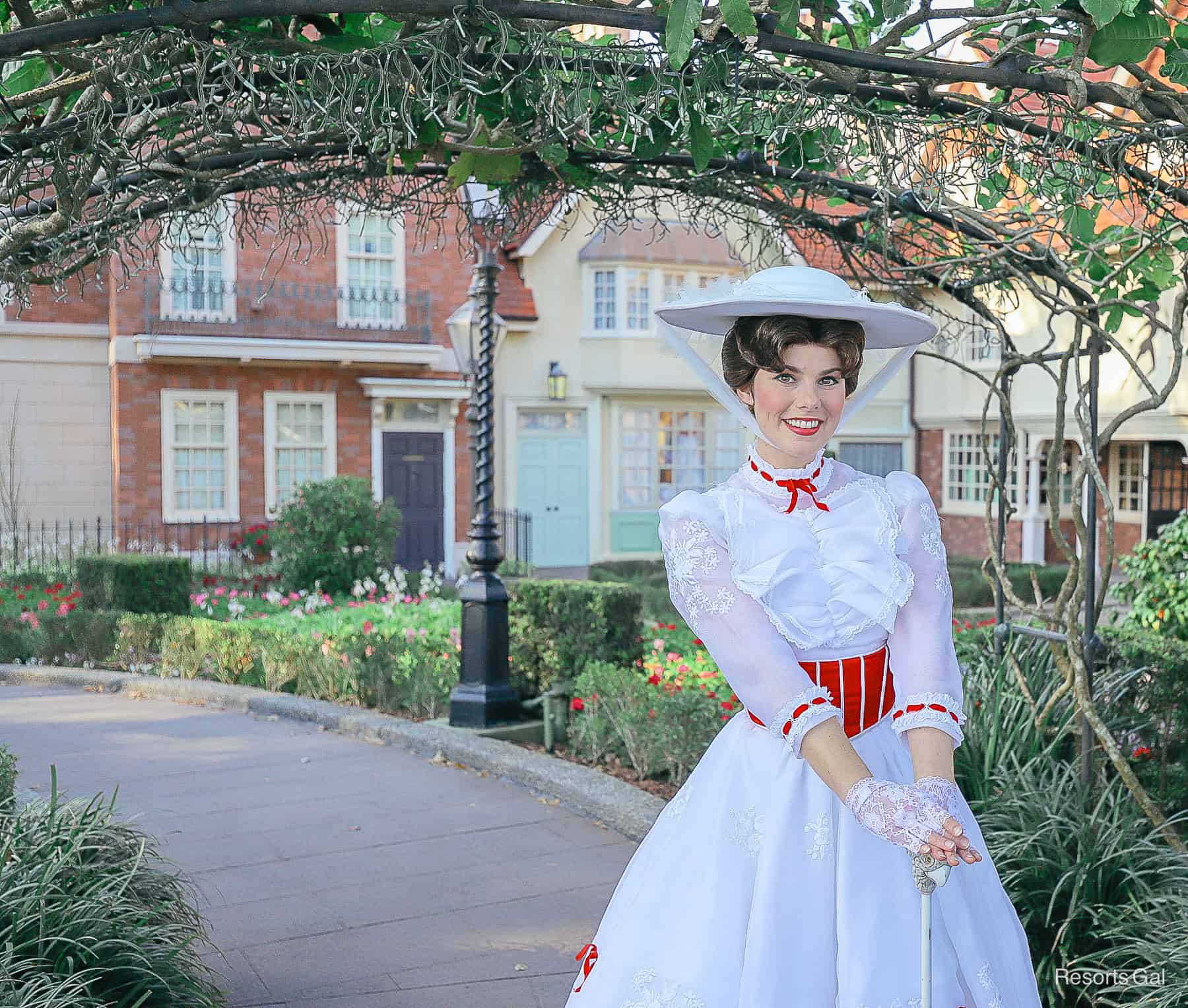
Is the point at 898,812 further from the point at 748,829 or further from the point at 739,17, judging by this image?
the point at 739,17

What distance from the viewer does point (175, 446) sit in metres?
16.2

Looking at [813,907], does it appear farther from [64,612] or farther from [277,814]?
[64,612]

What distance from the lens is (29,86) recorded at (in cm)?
291

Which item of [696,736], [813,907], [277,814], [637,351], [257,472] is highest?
[637,351]

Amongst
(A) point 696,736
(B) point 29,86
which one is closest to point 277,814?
(A) point 696,736

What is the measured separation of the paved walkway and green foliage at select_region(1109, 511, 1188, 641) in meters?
4.12

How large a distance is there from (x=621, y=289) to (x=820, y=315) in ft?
55.1

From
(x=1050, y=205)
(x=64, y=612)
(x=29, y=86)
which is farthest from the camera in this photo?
(x=64, y=612)

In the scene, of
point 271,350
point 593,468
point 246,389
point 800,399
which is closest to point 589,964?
point 800,399

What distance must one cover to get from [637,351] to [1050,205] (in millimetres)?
15207

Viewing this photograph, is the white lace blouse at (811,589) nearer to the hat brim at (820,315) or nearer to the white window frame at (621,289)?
the hat brim at (820,315)

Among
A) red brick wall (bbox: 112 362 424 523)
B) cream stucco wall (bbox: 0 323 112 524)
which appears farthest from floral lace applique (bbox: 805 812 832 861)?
cream stucco wall (bbox: 0 323 112 524)

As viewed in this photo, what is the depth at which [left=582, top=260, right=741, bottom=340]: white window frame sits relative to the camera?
18656mm

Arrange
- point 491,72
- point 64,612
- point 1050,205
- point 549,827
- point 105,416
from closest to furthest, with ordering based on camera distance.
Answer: point 491,72, point 1050,205, point 549,827, point 64,612, point 105,416
